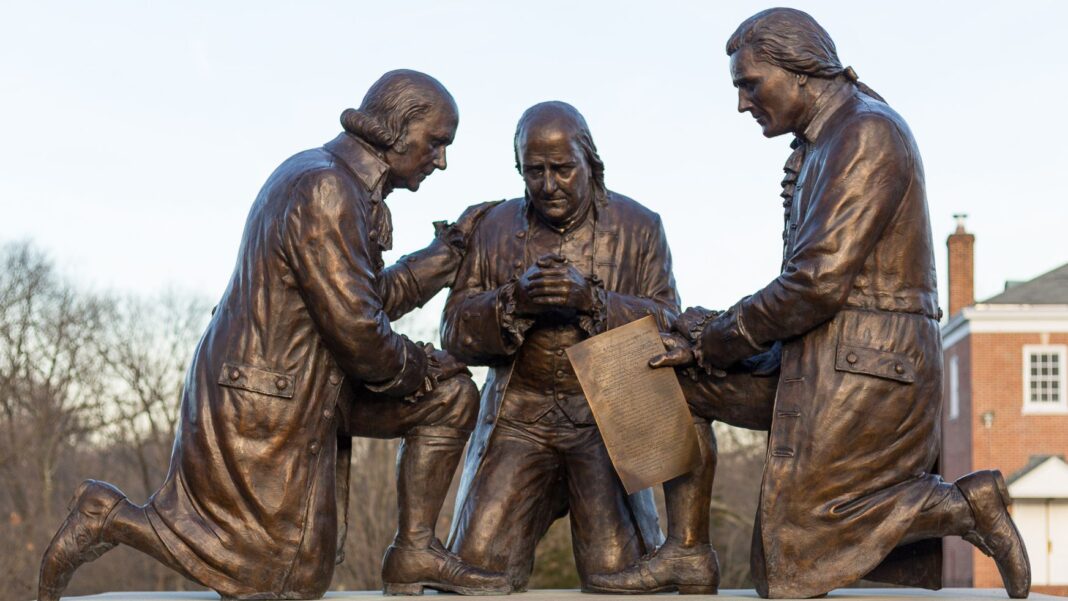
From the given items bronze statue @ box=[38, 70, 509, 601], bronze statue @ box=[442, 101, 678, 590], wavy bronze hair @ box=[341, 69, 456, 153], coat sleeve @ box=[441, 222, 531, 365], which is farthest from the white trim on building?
bronze statue @ box=[38, 70, 509, 601]

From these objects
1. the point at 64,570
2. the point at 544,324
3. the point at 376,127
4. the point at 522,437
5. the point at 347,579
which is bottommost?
the point at 347,579

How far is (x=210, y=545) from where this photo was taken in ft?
25.7

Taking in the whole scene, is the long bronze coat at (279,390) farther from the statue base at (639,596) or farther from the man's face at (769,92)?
the man's face at (769,92)

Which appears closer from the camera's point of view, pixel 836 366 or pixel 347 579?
pixel 836 366

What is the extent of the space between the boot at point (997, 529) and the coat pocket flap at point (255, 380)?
11.3ft

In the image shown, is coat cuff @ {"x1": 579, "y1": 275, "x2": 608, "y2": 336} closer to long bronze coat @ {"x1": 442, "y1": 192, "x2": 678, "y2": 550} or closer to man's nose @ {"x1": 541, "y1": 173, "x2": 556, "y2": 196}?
long bronze coat @ {"x1": 442, "y1": 192, "x2": 678, "y2": 550}

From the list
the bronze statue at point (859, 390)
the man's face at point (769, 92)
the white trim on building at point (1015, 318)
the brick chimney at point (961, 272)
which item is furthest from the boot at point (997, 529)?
the brick chimney at point (961, 272)

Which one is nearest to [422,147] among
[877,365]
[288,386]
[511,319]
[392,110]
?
[392,110]

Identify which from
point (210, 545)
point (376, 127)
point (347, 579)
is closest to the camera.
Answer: point (210, 545)

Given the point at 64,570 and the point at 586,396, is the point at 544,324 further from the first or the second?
the point at 64,570

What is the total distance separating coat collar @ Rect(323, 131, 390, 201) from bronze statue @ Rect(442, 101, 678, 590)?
1011mm

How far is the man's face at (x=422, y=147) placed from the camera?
8.65 m

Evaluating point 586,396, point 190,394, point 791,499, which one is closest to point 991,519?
point 791,499

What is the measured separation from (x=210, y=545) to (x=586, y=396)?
221 cm
